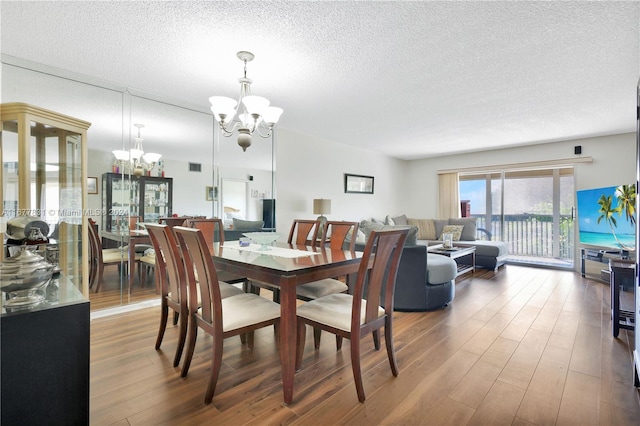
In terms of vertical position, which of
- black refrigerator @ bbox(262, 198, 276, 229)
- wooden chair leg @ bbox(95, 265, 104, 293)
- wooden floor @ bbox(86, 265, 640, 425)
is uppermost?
black refrigerator @ bbox(262, 198, 276, 229)

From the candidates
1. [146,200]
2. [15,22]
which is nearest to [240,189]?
[146,200]

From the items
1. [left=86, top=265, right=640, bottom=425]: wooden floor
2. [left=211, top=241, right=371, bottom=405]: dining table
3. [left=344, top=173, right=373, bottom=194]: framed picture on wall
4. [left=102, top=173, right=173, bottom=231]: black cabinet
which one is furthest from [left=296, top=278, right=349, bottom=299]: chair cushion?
[left=344, top=173, right=373, bottom=194]: framed picture on wall

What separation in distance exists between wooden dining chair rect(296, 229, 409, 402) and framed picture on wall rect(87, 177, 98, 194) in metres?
2.48

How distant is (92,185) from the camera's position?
118 inches

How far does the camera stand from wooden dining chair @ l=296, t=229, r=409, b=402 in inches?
65.9

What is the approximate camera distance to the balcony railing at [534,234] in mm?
5625

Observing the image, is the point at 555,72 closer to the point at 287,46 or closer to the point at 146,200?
the point at 287,46

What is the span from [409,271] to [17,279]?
2.90 metres

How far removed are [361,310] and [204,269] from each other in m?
0.93

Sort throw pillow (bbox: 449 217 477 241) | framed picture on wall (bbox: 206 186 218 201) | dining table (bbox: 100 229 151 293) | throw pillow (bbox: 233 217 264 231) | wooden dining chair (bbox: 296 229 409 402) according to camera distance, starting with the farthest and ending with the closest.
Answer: throw pillow (bbox: 449 217 477 241) < throw pillow (bbox: 233 217 264 231) < framed picture on wall (bbox: 206 186 218 201) < dining table (bbox: 100 229 151 293) < wooden dining chair (bbox: 296 229 409 402)

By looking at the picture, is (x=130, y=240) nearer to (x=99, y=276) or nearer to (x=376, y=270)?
(x=99, y=276)

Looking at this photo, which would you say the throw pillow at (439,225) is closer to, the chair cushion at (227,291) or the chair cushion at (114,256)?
the chair cushion at (227,291)

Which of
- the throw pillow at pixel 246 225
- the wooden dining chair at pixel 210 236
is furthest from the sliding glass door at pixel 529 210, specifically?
the wooden dining chair at pixel 210 236

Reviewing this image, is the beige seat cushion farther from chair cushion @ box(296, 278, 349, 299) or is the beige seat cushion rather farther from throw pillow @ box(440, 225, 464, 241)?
throw pillow @ box(440, 225, 464, 241)
